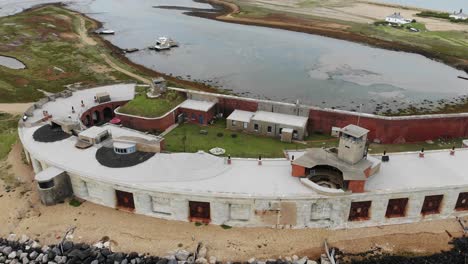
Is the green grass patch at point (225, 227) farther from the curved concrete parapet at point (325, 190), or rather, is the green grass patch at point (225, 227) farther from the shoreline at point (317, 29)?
the shoreline at point (317, 29)

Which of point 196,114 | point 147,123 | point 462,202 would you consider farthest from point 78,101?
point 462,202

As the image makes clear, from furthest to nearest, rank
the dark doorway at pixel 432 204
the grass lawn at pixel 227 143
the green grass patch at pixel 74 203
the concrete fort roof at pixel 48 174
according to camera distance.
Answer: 1. the grass lawn at pixel 227 143
2. the green grass patch at pixel 74 203
3. the concrete fort roof at pixel 48 174
4. the dark doorway at pixel 432 204

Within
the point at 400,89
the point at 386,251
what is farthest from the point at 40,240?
the point at 400,89

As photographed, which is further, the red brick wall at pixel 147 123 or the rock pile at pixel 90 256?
the red brick wall at pixel 147 123

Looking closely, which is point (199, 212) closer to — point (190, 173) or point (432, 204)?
point (190, 173)

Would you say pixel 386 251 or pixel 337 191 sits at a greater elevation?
pixel 337 191

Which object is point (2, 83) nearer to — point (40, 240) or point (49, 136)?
point (49, 136)

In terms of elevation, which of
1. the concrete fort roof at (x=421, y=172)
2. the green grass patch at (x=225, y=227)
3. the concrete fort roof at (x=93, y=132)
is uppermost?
the concrete fort roof at (x=93, y=132)

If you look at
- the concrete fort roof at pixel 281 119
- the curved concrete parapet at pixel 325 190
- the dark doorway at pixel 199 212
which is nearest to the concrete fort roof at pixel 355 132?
the curved concrete parapet at pixel 325 190
